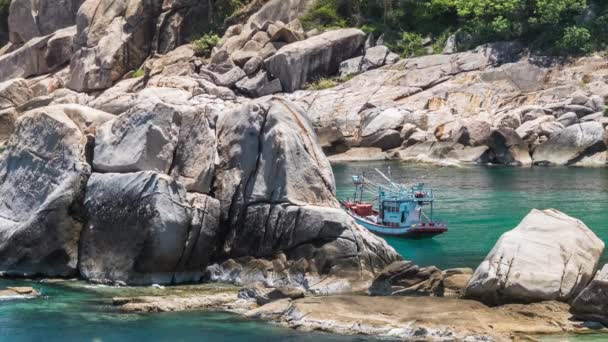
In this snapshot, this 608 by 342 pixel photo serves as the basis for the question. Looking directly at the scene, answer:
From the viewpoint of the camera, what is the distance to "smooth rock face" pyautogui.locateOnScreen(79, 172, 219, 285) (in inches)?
1158

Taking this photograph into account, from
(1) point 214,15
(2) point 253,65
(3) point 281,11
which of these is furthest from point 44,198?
(1) point 214,15

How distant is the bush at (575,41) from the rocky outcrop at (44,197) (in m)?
49.6

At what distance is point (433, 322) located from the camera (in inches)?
950

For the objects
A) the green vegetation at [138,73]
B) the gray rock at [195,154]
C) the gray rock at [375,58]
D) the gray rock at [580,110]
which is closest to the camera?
the gray rock at [195,154]

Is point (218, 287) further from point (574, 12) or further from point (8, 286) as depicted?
point (574, 12)

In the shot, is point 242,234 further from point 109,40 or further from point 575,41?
point 109,40

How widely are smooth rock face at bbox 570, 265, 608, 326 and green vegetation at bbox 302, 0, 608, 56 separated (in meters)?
52.2

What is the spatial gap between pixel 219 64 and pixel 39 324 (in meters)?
57.9

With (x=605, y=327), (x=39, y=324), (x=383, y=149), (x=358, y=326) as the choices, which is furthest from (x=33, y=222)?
(x=383, y=149)

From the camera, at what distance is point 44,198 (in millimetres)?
30781

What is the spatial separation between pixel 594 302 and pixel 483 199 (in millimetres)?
25840

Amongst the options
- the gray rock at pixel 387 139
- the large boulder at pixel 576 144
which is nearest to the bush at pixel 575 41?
the large boulder at pixel 576 144

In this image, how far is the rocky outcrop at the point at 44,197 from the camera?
30.3 meters

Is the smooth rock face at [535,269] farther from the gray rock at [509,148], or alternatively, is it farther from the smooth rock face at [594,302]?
the gray rock at [509,148]
